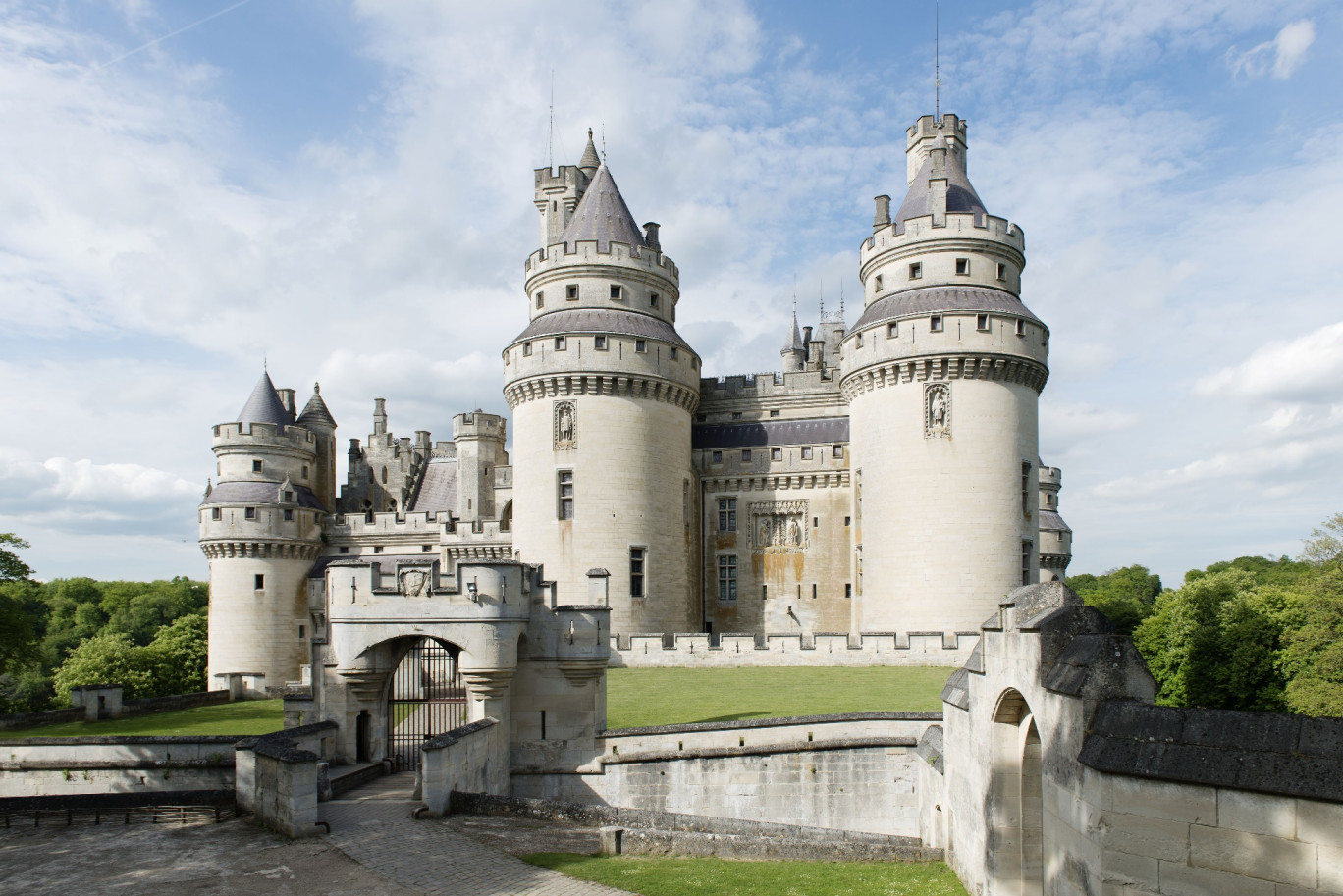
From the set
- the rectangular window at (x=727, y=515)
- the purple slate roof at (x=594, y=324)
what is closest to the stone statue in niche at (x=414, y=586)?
the purple slate roof at (x=594, y=324)

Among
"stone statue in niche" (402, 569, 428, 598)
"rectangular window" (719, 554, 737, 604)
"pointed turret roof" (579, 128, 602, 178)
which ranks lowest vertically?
"rectangular window" (719, 554, 737, 604)

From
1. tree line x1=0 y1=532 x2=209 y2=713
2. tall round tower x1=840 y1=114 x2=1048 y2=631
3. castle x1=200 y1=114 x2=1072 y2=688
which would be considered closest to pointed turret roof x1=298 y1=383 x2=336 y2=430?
castle x1=200 y1=114 x2=1072 y2=688

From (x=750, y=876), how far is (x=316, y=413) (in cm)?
3911

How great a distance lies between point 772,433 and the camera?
134ft

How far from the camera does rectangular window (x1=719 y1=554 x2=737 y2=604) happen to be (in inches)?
1572

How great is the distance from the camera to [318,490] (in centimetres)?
4503

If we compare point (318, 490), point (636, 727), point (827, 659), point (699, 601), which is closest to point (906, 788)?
point (636, 727)

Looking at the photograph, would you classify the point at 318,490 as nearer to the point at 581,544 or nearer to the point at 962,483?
the point at 581,544

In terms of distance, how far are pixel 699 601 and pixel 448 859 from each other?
92.1 feet

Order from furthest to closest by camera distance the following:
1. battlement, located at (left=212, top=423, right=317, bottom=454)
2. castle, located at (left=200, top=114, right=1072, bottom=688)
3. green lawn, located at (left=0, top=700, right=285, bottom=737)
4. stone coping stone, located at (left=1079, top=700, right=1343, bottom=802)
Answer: battlement, located at (left=212, top=423, right=317, bottom=454) → castle, located at (left=200, top=114, right=1072, bottom=688) → green lawn, located at (left=0, top=700, right=285, bottom=737) → stone coping stone, located at (left=1079, top=700, right=1343, bottom=802)

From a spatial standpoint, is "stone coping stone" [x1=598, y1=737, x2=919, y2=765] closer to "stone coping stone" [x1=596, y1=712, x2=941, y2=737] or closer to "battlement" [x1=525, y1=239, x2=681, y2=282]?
"stone coping stone" [x1=596, y1=712, x2=941, y2=737]

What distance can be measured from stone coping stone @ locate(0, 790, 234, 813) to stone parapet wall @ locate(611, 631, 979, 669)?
1953 centimetres

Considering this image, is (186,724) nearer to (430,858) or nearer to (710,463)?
(430,858)

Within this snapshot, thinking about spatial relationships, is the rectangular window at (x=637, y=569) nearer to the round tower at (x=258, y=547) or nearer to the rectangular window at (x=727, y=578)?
the rectangular window at (x=727, y=578)
